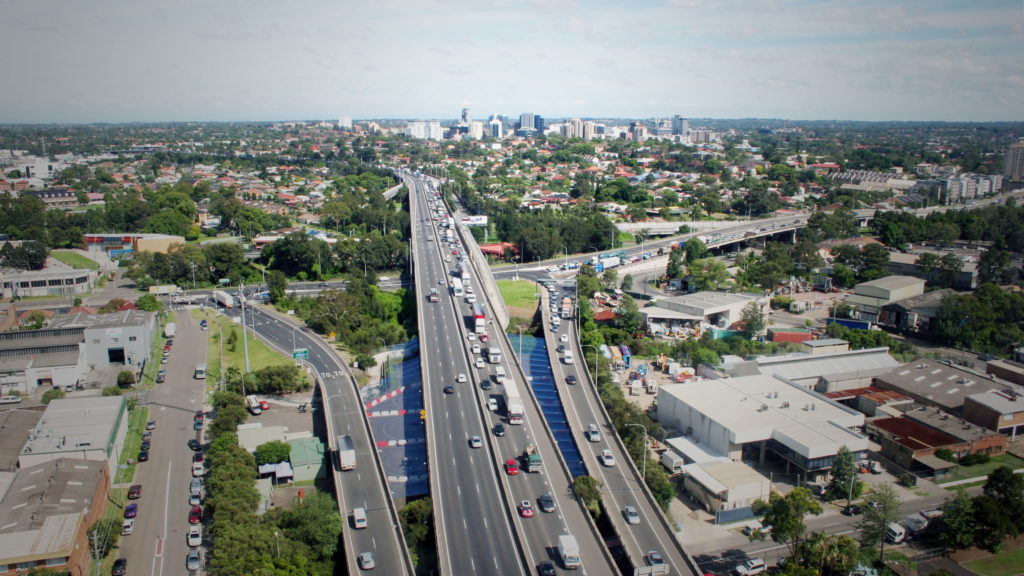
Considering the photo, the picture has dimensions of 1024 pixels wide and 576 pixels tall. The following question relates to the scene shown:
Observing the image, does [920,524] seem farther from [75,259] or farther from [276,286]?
[75,259]

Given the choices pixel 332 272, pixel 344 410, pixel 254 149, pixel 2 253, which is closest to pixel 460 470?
pixel 344 410

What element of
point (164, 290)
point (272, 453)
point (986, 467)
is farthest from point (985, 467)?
point (164, 290)

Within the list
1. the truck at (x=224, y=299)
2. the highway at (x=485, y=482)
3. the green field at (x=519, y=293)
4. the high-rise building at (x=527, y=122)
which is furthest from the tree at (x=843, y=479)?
the high-rise building at (x=527, y=122)

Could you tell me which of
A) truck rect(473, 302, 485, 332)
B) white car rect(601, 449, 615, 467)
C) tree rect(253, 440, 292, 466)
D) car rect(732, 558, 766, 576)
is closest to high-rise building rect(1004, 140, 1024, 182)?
truck rect(473, 302, 485, 332)

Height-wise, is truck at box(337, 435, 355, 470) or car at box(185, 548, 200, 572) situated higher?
truck at box(337, 435, 355, 470)

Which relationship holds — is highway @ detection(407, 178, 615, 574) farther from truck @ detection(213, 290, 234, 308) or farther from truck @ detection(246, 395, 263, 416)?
truck @ detection(213, 290, 234, 308)

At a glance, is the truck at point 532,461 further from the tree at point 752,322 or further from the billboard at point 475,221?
the billboard at point 475,221
